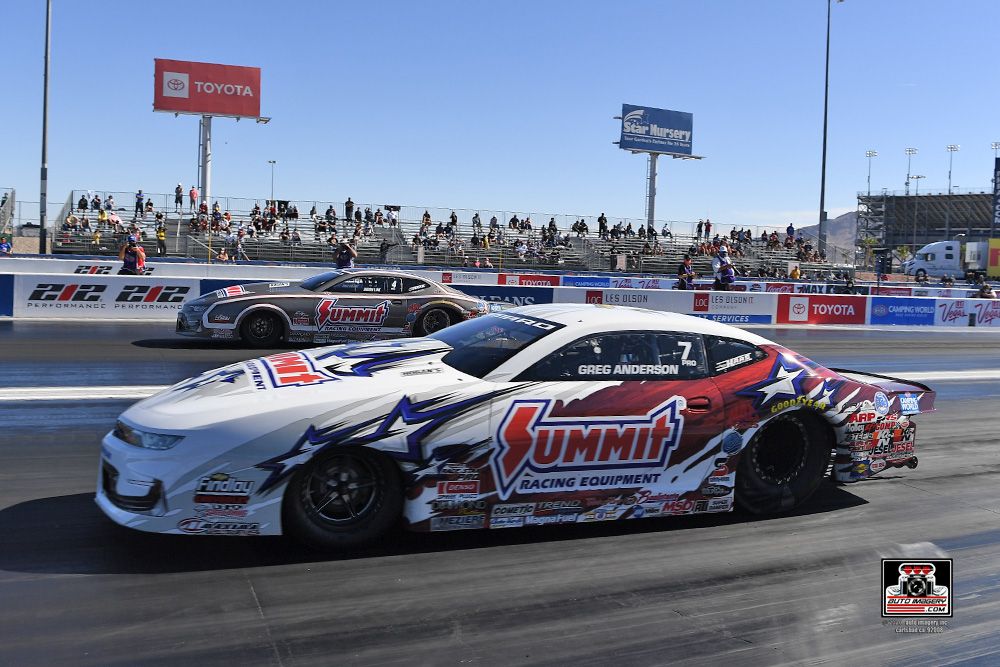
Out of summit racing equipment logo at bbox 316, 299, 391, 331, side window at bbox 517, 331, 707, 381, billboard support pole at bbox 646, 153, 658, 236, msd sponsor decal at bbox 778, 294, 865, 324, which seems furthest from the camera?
billboard support pole at bbox 646, 153, 658, 236

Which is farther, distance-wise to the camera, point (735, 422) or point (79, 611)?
point (735, 422)

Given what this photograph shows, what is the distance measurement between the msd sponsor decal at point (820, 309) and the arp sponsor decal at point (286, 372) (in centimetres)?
2123

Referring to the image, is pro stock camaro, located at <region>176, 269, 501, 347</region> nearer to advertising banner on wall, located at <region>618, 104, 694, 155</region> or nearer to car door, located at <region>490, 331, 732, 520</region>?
car door, located at <region>490, 331, 732, 520</region>

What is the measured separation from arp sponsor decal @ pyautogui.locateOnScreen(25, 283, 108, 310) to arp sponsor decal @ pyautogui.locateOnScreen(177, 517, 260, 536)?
15.1 m

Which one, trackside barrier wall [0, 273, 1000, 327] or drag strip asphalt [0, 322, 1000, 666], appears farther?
trackside barrier wall [0, 273, 1000, 327]

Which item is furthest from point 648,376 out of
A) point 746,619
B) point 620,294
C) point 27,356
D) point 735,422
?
A: point 620,294

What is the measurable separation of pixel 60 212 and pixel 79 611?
3490 cm

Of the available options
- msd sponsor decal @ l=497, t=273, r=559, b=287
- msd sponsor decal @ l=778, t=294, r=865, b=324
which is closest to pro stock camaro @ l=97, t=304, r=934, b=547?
msd sponsor decal @ l=778, t=294, r=865, b=324

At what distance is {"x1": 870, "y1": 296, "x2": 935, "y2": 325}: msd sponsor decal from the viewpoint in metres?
26.5

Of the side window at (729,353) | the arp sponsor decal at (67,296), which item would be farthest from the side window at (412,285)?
the side window at (729,353)

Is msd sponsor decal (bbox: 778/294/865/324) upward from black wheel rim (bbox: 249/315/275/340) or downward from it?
upward

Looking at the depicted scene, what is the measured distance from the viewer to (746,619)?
171 inches

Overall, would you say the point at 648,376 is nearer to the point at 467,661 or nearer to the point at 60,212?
the point at 467,661

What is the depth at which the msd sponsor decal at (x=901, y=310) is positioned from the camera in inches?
1041
